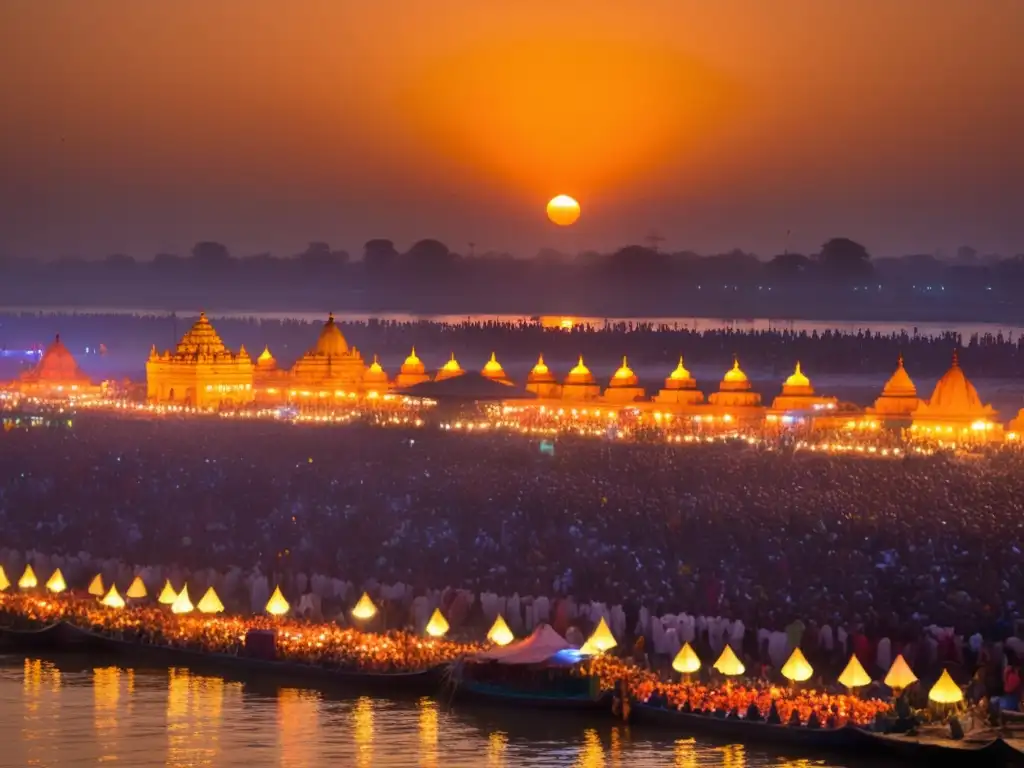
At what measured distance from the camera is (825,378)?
109250 mm

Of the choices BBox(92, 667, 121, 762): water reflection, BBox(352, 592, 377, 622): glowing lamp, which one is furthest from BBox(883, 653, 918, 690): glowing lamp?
BBox(92, 667, 121, 762): water reflection

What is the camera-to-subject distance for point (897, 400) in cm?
7169

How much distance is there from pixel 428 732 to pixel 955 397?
3740cm

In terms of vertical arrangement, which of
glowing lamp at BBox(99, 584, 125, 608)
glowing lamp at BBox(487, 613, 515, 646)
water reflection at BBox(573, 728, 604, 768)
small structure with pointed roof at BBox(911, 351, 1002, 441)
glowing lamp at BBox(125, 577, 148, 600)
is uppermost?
small structure with pointed roof at BBox(911, 351, 1002, 441)

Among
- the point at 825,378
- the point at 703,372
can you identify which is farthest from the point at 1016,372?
the point at 703,372

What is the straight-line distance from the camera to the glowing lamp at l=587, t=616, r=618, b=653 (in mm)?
37000

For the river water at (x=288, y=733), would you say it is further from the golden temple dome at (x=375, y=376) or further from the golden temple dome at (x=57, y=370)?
the golden temple dome at (x=57, y=370)

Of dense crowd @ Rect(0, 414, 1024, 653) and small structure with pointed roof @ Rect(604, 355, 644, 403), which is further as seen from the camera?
small structure with pointed roof @ Rect(604, 355, 644, 403)

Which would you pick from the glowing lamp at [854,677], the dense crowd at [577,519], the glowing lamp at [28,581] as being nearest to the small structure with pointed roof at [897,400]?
the dense crowd at [577,519]

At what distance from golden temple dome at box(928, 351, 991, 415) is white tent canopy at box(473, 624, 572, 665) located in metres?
33.7

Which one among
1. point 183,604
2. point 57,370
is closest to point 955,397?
point 183,604

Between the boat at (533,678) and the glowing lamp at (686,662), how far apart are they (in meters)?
1.51

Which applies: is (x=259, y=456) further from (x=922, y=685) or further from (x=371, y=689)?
(x=922, y=685)

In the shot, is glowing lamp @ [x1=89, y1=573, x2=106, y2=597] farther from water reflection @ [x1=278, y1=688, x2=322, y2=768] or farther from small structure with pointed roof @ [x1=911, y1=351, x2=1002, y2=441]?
small structure with pointed roof @ [x1=911, y1=351, x2=1002, y2=441]
